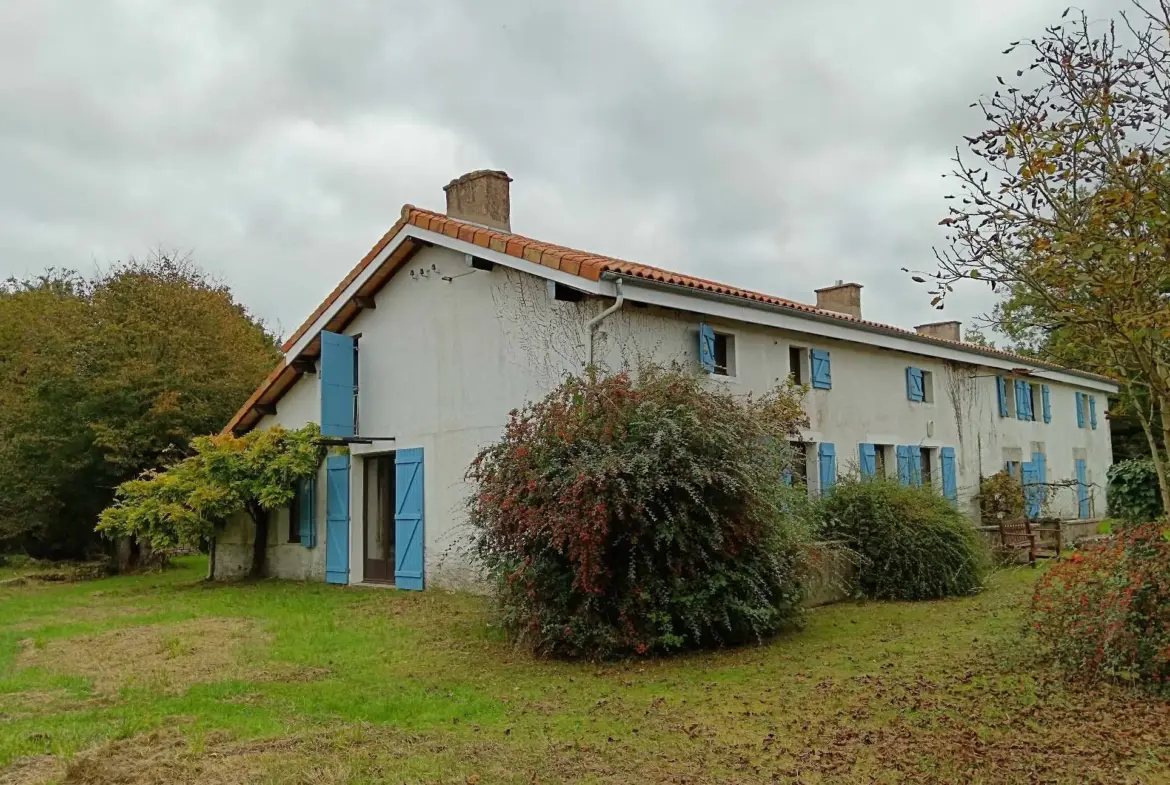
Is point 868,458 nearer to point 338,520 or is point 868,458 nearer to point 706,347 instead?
point 706,347

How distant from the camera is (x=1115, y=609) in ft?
20.2

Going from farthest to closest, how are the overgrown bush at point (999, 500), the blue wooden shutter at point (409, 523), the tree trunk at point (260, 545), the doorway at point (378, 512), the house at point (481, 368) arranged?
the overgrown bush at point (999, 500), the tree trunk at point (260, 545), the doorway at point (378, 512), the blue wooden shutter at point (409, 523), the house at point (481, 368)

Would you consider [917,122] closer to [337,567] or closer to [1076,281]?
[1076,281]

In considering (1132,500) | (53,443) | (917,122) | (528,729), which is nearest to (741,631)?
(528,729)

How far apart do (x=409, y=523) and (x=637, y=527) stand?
6.33m

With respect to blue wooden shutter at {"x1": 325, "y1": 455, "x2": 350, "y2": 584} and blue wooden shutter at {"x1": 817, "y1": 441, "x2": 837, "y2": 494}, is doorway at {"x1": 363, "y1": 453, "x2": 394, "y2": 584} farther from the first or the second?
blue wooden shutter at {"x1": 817, "y1": 441, "x2": 837, "y2": 494}

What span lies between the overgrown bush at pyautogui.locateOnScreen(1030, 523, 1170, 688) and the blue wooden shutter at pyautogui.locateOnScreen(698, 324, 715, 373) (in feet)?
20.1

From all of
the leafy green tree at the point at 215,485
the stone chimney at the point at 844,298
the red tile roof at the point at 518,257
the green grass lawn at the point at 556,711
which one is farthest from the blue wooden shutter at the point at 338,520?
the stone chimney at the point at 844,298

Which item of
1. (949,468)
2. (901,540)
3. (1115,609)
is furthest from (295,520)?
(1115,609)

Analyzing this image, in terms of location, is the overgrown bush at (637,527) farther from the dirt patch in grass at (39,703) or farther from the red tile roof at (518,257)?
the dirt patch in grass at (39,703)

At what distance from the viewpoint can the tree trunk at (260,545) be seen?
16547 mm

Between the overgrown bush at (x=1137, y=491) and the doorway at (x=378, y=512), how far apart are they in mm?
11966

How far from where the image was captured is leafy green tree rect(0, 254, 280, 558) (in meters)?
19.3

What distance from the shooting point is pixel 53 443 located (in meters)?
19.4
